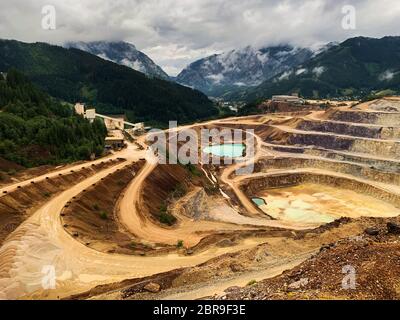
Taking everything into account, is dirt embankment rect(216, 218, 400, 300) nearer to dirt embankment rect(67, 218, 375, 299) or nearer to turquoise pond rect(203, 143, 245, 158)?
dirt embankment rect(67, 218, 375, 299)

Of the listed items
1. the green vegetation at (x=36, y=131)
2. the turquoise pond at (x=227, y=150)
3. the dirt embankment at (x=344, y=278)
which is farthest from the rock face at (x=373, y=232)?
the turquoise pond at (x=227, y=150)

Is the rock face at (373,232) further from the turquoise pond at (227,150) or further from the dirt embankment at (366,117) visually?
the dirt embankment at (366,117)

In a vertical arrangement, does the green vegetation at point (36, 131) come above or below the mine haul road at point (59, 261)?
above

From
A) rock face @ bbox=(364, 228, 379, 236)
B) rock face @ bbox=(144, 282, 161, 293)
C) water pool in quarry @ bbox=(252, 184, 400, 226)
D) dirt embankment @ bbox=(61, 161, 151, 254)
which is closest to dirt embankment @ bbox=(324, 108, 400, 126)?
water pool in quarry @ bbox=(252, 184, 400, 226)

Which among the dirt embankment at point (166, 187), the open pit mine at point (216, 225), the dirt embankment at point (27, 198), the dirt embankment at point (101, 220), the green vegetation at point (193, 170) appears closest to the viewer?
the open pit mine at point (216, 225)

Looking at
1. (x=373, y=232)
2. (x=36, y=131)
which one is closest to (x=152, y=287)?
(x=373, y=232)

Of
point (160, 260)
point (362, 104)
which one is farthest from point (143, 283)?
point (362, 104)
